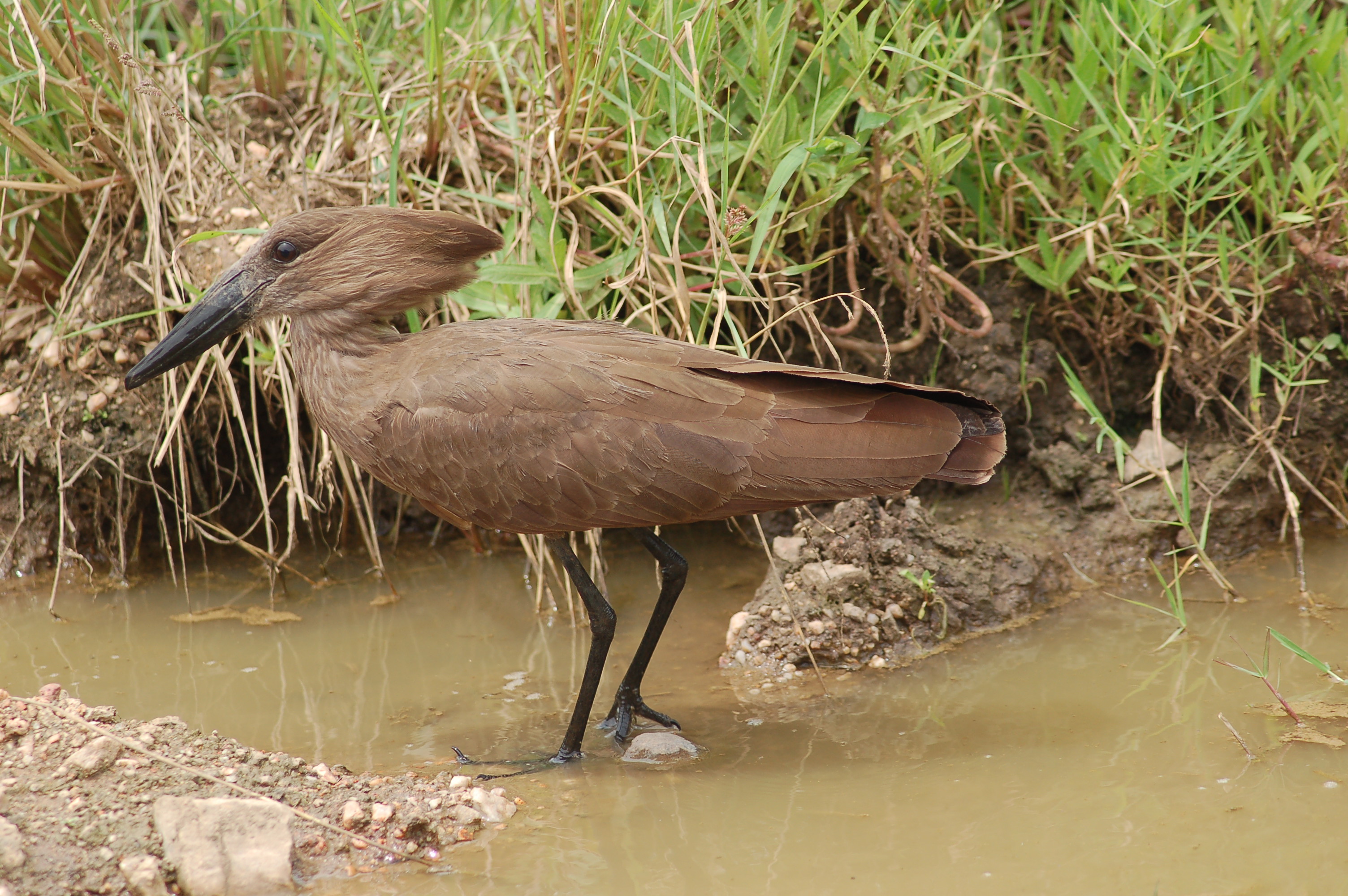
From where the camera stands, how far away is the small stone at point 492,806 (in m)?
2.84

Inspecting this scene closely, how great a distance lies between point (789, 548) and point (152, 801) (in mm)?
2191

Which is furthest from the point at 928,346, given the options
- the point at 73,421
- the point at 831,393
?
the point at 73,421

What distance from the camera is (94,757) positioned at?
8.82ft

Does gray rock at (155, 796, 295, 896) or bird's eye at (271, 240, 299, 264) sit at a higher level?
bird's eye at (271, 240, 299, 264)

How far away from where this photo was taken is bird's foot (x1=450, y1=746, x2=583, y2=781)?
3.19 metres

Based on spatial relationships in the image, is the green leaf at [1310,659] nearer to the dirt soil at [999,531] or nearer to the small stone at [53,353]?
the dirt soil at [999,531]

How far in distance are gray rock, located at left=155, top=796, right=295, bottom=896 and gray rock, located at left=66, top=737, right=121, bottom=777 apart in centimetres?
23

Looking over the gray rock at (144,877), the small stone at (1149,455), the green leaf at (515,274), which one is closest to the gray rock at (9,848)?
the gray rock at (144,877)

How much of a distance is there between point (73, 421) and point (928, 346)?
10.6 ft

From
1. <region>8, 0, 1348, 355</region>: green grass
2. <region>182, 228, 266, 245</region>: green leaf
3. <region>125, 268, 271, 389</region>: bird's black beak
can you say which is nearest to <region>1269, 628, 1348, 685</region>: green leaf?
<region>8, 0, 1348, 355</region>: green grass

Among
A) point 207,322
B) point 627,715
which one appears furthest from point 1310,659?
point 207,322

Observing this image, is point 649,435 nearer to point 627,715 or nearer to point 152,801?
point 627,715

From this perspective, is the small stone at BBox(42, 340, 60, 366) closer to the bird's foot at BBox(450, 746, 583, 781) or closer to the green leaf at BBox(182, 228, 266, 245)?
the green leaf at BBox(182, 228, 266, 245)

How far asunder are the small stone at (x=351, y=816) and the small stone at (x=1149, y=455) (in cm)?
295
